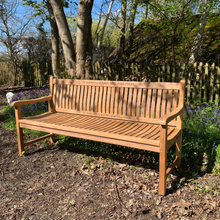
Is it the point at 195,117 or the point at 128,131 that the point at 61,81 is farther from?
the point at 195,117

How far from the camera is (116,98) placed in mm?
3320

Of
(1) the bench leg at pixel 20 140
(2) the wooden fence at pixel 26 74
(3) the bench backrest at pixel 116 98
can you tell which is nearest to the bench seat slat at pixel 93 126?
(3) the bench backrest at pixel 116 98

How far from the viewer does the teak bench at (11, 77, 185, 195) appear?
8.00 ft

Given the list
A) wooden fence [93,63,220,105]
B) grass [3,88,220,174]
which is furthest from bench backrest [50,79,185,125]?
wooden fence [93,63,220,105]

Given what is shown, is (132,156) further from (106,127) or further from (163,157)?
(163,157)

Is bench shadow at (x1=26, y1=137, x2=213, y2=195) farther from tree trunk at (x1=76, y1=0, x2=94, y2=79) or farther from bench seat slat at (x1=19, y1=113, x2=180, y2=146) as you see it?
tree trunk at (x1=76, y1=0, x2=94, y2=79)

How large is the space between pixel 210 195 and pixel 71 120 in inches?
83.7

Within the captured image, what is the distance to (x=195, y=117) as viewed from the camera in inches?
163

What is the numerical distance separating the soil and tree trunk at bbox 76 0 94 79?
2.01m

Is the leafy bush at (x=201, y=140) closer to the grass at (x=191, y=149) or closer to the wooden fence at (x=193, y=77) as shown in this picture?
the grass at (x=191, y=149)

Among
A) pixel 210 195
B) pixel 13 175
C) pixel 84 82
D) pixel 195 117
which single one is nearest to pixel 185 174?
pixel 210 195

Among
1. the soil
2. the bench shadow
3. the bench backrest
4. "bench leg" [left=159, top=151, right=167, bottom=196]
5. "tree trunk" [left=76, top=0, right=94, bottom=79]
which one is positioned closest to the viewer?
the soil

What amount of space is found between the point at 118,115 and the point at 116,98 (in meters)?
0.26

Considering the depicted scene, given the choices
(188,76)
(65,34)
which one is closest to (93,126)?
(65,34)
